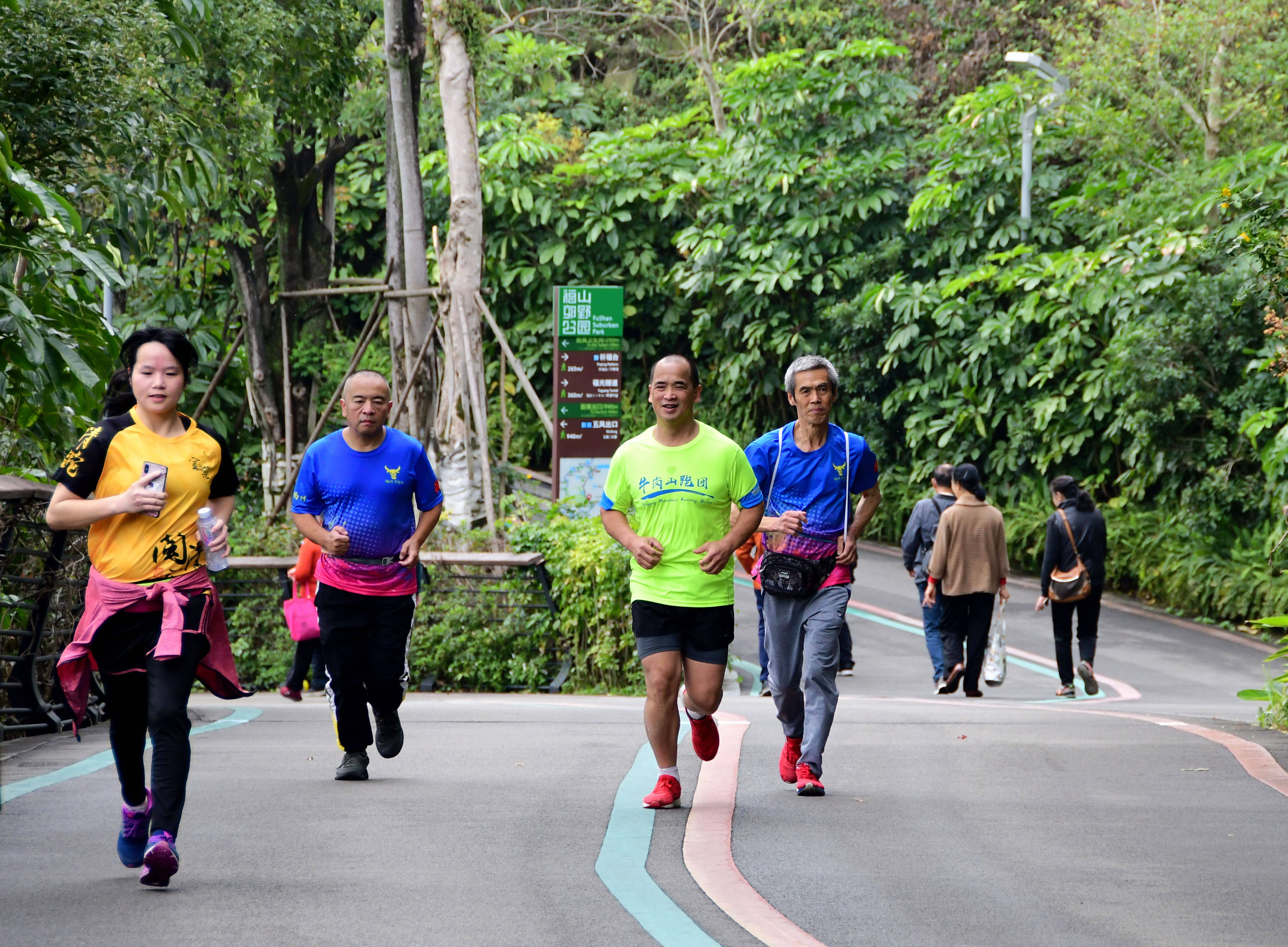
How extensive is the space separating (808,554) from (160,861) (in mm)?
3136

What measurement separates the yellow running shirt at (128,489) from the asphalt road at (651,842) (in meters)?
1.05

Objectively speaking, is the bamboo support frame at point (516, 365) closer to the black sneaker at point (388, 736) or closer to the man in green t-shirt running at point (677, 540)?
the black sneaker at point (388, 736)

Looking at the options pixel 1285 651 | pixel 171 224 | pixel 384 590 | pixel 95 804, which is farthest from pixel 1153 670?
pixel 171 224

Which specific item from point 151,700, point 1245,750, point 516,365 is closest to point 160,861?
point 151,700

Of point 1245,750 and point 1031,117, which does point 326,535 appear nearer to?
point 1245,750

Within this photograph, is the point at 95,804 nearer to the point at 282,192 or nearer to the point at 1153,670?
the point at 1153,670

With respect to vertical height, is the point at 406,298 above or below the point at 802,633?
above

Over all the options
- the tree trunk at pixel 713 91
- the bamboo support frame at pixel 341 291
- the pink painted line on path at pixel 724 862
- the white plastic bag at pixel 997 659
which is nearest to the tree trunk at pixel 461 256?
the bamboo support frame at pixel 341 291

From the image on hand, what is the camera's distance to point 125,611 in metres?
5.00

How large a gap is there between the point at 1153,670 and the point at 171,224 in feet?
54.1

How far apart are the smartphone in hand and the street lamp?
58.9 ft

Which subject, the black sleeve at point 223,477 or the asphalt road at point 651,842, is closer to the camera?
the asphalt road at point 651,842

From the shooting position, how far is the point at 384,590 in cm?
693

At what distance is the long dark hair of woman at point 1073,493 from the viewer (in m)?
13.1
